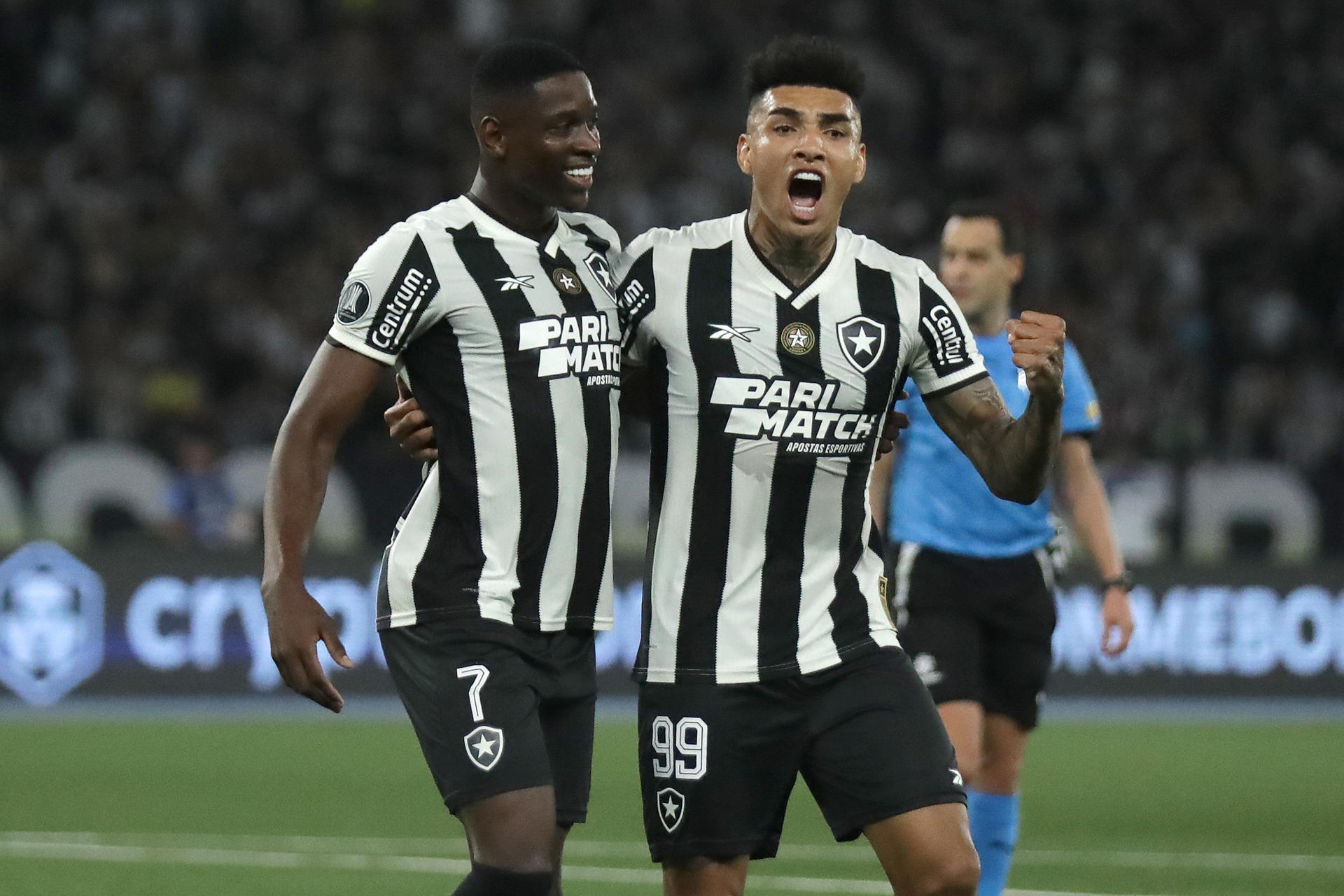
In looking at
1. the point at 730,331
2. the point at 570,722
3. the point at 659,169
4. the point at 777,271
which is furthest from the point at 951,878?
the point at 659,169

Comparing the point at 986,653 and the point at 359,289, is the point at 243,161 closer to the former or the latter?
the point at 986,653

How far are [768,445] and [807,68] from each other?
2.59ft

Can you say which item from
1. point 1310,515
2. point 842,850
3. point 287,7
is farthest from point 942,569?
point 287,7

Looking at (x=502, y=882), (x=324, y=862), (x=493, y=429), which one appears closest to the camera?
(x=502, y=882)

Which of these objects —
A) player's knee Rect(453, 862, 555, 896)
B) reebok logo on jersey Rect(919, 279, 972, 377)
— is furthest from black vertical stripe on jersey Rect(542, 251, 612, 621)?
reebok logo on jersey Rect(919, 279, 972, 377)

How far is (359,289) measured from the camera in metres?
4.30

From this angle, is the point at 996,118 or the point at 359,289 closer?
the point at 359,289

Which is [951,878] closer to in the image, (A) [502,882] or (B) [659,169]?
(A) [502,882]

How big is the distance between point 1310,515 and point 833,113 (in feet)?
33.9

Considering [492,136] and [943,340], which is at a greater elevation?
[492,136]

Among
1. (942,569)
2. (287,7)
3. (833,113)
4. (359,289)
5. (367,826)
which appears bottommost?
(367,826)

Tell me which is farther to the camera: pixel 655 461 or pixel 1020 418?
pixel 655 461

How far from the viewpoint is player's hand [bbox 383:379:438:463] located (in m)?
4.41

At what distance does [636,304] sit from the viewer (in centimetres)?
458
